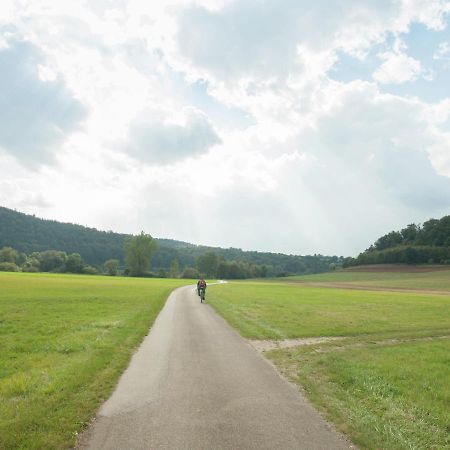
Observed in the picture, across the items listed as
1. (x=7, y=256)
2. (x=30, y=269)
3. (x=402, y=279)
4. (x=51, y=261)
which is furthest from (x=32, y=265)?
(x=402, y=279)

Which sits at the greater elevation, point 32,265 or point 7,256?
point 7,256

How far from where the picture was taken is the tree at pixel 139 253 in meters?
145

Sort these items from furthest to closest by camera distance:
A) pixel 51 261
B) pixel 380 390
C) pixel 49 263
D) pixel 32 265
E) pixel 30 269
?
pixel 51 261, pixel 49 263, pixel 32 265, pixel 30 269, pixel 380 390

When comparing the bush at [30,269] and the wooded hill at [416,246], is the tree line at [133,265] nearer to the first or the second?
the bush at [30,269]

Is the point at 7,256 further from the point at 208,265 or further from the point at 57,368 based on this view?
the point at 57,368

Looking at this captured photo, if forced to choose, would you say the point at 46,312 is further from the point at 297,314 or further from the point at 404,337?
the point at 404,337

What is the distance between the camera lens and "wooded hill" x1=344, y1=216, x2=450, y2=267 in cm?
13250

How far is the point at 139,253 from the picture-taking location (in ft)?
476

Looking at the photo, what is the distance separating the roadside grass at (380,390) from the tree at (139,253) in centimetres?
13473

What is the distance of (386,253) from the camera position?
148 m

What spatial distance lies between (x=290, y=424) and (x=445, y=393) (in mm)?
5362

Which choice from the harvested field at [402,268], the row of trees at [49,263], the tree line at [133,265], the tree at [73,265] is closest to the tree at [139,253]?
the tree line at [133,265]

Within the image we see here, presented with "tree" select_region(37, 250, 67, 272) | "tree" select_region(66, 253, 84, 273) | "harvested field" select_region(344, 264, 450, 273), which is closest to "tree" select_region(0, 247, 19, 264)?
"tree" select_region(37, 250, 67, 272)

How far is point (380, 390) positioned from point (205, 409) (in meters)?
5.20
